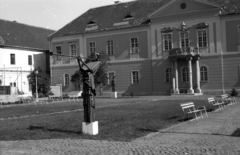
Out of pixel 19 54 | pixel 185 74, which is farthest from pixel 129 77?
pixel 19 54

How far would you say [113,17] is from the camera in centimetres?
4394

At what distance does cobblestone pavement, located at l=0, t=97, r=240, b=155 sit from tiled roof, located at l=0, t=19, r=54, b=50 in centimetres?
3626

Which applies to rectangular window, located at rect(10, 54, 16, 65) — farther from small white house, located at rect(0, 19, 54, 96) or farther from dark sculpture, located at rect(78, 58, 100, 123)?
dark sculpture, located at rect(78, 58, 100, 123)

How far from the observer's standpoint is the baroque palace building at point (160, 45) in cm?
3612

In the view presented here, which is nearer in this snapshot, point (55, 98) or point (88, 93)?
point (88, 93)

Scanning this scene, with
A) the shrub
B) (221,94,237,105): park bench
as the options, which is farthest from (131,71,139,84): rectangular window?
(221,94,237,105): park bench

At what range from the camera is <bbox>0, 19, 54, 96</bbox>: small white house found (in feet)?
142

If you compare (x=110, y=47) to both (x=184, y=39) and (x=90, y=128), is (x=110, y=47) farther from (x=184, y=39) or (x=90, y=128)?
(x=90, y=128)

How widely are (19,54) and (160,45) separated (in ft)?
62.5

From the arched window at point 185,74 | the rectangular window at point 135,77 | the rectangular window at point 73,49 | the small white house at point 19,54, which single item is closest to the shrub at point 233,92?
the arched window at point 185,74

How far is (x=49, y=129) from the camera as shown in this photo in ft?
39.9

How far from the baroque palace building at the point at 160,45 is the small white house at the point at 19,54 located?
317 centimetres

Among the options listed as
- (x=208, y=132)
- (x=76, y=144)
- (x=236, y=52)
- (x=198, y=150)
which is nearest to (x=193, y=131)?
(x=208, y=132)

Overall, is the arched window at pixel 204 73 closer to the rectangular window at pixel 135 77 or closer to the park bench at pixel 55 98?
the rectangular window at pixel 135 77
